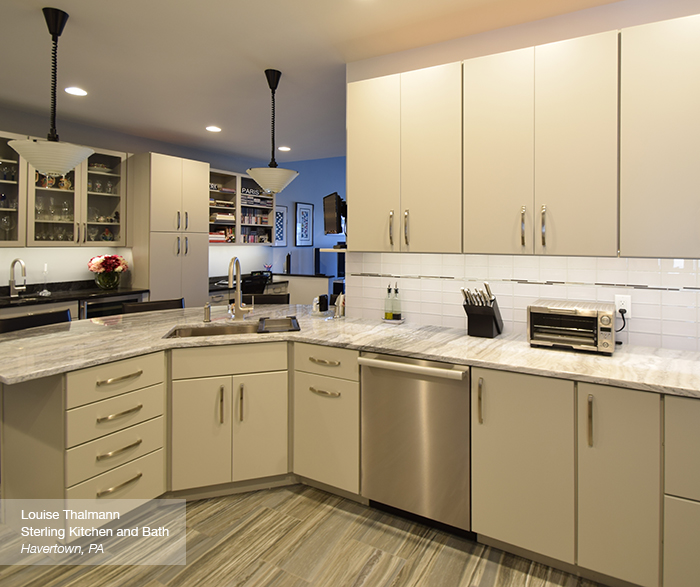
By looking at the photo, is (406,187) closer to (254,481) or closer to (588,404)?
(588,404)

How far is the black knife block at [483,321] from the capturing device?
2.37 meters

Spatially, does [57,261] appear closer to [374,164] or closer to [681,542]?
[374,164]

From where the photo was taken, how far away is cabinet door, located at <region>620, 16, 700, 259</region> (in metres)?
1.83

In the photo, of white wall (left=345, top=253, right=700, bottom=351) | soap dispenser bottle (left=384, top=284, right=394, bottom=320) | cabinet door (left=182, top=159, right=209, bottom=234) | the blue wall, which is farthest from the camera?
the blue wall

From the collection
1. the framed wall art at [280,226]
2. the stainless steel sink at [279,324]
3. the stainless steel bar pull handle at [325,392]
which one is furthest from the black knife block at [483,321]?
the framed wall art at [280,226]

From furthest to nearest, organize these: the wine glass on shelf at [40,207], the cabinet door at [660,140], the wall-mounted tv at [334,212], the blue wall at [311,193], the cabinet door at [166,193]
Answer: the blue wall at [311,193] < the cabinet door at [166,193] < the wine glass on shelf at [40,207] < the wall-mounted tv at [334,212] < the cabinet door at [660,140]

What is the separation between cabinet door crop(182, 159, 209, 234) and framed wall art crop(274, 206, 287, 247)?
5.20 feet

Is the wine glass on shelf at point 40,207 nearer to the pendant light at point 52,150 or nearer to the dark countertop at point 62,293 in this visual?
the dark countertop at point 62,293

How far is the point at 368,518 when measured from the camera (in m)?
2.26

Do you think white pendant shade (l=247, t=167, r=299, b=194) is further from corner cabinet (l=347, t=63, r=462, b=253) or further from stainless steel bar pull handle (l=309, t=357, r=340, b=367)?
stainless steel bar pull handle (l=309, t=357, r=340, b=367)

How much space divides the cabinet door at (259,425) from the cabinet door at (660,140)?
6.24 ft

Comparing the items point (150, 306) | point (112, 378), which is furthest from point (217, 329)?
point (150, 306)

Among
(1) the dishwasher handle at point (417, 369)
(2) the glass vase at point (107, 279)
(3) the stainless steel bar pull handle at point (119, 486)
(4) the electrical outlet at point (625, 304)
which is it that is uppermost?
(2) the glass vase at point (107, 279)

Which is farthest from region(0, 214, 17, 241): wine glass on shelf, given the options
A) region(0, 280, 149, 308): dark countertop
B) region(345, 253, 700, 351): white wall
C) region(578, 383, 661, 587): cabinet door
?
region(578, 383, 661, 587): cabinet door
